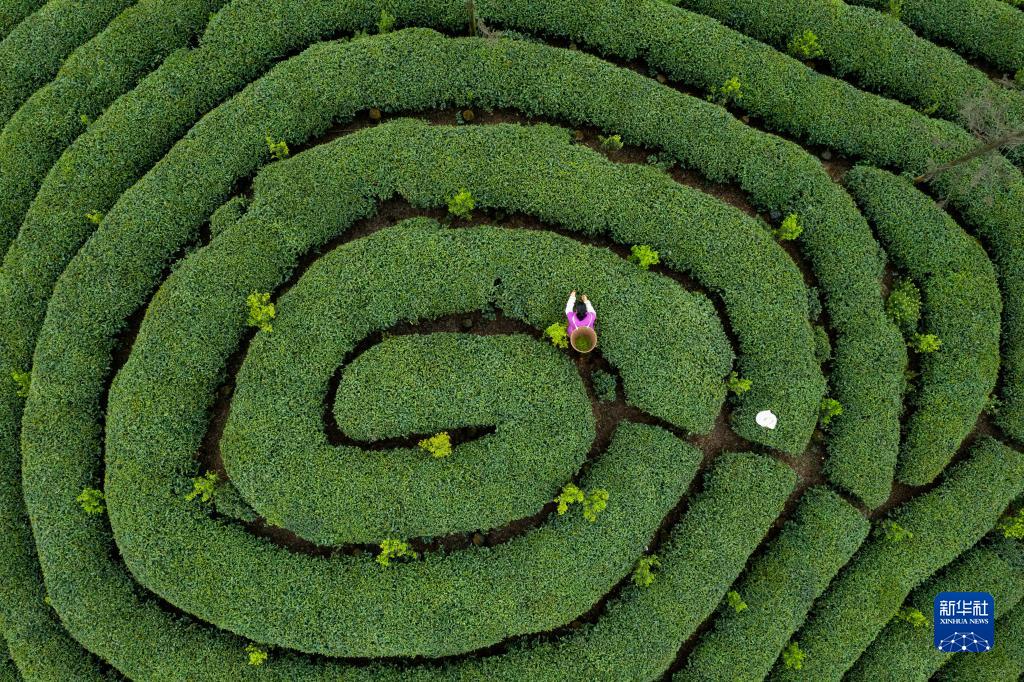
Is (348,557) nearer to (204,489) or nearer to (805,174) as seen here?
(204,489)

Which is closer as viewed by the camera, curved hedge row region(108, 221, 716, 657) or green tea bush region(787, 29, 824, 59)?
curved hedge row region(108, 221, 716, 657)

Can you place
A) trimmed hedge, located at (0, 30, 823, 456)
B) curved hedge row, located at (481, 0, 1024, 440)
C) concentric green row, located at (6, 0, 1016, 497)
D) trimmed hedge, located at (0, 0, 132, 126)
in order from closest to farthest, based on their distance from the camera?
trimmed hedge, located at (0, 30, 823, 456) → concentric green row, located at (6, 0, 1016, 497) → curved hedge row, located at (481, 0, 1024, 440) → trimmed hedge, located at (0, 0, 132, 126)

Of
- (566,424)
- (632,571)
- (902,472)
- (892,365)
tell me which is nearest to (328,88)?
(566,424)

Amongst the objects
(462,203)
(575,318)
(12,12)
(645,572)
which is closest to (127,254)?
(462,203)

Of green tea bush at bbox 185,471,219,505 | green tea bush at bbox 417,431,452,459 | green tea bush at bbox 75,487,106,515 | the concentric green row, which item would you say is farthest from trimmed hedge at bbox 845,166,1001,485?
green tea bush at bbox 75,487,106,515

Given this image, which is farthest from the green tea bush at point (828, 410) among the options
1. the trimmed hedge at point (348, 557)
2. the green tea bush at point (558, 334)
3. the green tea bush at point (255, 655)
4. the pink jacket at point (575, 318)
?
the green tea bush at point (255, 655)

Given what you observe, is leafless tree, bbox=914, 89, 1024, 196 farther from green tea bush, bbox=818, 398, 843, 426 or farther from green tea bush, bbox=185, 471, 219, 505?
green tea bush, bbox=185, 471, 219, 505
